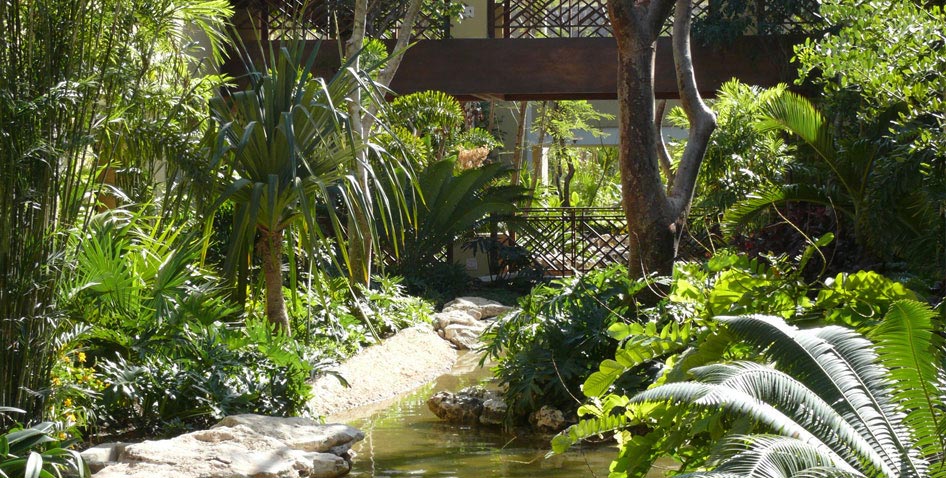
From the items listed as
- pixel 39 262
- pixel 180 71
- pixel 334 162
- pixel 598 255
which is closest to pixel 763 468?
pixel 39 262

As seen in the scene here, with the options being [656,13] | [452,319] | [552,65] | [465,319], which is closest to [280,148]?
[656,13]

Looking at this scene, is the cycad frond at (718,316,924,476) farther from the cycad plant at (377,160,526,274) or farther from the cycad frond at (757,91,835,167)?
the cycad plant at (377,160,526,274)

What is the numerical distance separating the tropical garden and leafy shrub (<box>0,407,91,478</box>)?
1 centimetres

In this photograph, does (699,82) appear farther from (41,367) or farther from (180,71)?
(41,367)

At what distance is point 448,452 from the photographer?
5953mm

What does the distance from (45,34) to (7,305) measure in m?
1.15

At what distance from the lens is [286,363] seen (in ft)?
20.1

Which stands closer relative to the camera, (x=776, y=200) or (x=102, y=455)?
(x=102, y=455)

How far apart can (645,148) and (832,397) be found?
355 cm

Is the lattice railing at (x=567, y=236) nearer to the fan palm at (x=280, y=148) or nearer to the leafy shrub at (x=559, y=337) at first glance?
the leafy shrub at (x=559, y=337)

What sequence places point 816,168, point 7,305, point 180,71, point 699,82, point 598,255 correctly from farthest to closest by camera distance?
point 598,255 → point 699,82 → point 816,168 → point 180,71 → point 7,305

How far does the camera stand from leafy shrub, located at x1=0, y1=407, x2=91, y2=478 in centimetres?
361

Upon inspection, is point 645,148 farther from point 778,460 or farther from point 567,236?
point 567,236

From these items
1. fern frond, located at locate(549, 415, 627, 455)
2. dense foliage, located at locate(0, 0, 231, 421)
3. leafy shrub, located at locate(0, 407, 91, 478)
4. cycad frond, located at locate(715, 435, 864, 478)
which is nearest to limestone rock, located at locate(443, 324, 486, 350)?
dense foliage, located at locate(0, 0, 231, 421)
